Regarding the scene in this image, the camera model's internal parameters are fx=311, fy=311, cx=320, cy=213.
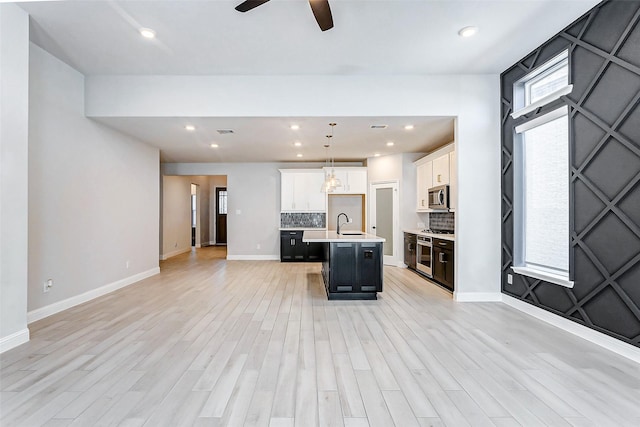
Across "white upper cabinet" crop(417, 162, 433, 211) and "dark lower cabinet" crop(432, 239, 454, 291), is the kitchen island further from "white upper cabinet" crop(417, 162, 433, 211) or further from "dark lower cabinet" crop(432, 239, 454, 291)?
"white upper cabinet" crop(417, 162, 433, 211)

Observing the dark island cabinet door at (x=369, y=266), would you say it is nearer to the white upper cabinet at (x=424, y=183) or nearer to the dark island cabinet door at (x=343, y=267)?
the dark island cabinet door at (x=343, y=267)

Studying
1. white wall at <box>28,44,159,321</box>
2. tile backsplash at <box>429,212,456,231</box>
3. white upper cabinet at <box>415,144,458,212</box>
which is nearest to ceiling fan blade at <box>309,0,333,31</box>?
white upper cabinet at <box>415,144,458,212</box>

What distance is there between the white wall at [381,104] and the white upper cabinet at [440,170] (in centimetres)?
107

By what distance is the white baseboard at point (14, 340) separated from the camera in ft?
8.76

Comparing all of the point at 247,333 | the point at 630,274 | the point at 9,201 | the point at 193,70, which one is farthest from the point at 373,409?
the point at 193,70

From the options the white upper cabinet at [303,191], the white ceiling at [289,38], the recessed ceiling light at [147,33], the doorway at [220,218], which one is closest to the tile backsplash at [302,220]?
the white upper cabinet at [303,191]

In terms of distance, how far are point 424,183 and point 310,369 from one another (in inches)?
195

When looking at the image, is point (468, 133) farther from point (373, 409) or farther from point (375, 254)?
point (373, 409)

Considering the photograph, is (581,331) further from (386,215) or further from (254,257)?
(254,257)

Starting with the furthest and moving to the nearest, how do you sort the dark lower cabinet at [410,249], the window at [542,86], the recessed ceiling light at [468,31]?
the dark lower cabinet at [410,249] < the window at [542,86] < the recessed ceiling light at [468,31]

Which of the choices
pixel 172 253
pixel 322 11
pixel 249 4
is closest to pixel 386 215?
pixel 322 11

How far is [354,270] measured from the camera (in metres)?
4.41

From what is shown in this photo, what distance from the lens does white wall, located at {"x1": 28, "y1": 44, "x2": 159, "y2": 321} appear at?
11.8 ft

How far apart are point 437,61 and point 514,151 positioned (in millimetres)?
1517
